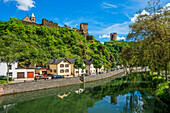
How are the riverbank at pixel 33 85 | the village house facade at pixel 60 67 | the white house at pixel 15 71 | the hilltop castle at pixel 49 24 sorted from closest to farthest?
the riverbank at pixel 33 85 < the white house at pixel 15 71 < the village house facade at pixel 60 67 < the hilltop castle at pixel 49 24

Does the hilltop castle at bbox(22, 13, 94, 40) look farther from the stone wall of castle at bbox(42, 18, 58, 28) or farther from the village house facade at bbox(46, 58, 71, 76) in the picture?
the village house facade at bbox(46, 58, 71, 76)

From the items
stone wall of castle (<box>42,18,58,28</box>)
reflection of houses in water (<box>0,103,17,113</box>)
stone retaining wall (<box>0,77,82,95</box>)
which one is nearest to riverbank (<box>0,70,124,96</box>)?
stone retaining wall (<box>0,77,82,95</box>)

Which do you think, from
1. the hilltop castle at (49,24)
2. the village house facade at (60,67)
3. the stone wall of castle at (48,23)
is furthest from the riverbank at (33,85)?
the stone wall of castle at (48,23)

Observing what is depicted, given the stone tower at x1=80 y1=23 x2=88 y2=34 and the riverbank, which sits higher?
the stone tower at x1=80 y1=23 x2=88 y2=34

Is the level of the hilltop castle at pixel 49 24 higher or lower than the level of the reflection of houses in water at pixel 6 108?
higher

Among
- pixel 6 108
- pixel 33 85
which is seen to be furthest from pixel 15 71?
pixel 6 108

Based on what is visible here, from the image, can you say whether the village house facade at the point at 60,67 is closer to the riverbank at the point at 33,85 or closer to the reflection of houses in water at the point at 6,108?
the riverbank at the point at 33,85

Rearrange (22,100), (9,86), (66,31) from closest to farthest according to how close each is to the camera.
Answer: (22,100), (9,86), (66,31)

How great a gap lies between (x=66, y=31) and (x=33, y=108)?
266 ft

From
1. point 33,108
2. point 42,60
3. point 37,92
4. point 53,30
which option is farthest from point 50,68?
point 53,30

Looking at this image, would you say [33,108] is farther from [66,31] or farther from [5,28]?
[66,31]

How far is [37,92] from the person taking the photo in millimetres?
31250

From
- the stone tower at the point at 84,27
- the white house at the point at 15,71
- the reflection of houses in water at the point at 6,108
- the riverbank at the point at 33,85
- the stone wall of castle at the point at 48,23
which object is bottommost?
the reflection of houses in water at the point at 6,108

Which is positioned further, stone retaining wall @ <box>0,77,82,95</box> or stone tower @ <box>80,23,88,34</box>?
stone tower @ <box>80,23,88,34</box>
